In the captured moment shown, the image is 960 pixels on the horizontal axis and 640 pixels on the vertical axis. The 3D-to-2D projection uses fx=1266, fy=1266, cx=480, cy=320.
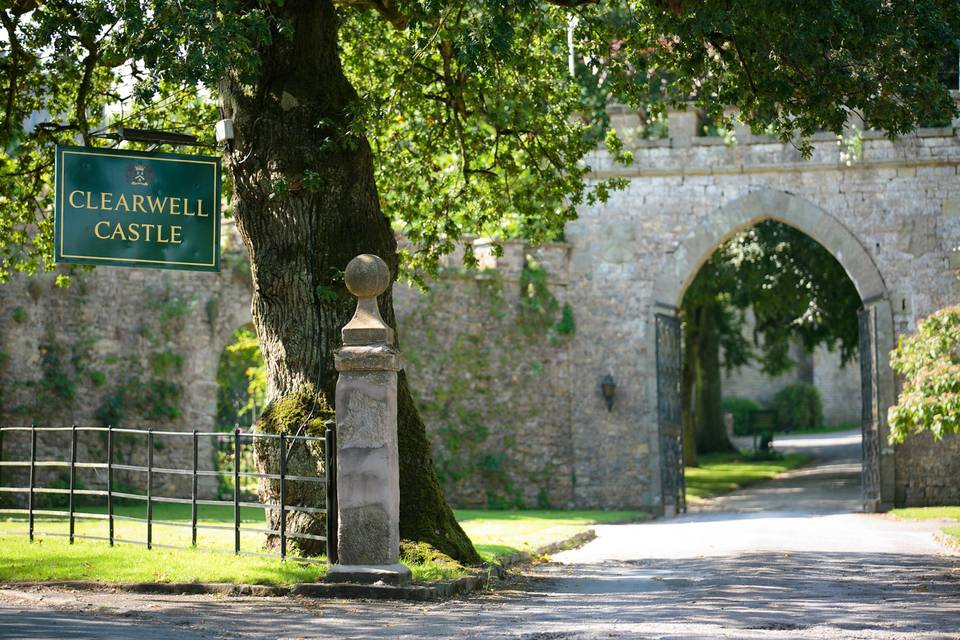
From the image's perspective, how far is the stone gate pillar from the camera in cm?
845

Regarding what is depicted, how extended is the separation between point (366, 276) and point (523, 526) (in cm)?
669

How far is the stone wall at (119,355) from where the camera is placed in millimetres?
16594

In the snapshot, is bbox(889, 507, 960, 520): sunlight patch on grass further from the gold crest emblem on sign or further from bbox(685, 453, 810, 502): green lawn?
the gold crest emblem on sign

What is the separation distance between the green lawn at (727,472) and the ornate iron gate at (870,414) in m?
3.07

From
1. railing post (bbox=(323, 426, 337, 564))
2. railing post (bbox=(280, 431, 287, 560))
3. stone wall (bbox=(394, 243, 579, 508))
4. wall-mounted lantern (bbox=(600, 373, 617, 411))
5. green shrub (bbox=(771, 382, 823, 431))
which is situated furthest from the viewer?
green shrub (bbox=(771, 382, 823, 431))

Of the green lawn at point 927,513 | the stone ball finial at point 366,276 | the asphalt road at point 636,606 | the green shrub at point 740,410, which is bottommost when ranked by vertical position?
the green lawn at point 927,513

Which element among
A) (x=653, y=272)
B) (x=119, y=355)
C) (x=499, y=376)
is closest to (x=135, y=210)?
(x=119, y=355)

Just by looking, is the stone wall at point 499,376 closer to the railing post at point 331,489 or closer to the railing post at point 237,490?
the railing post at point 237,490

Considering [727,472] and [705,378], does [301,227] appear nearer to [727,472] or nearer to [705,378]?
[727,472]

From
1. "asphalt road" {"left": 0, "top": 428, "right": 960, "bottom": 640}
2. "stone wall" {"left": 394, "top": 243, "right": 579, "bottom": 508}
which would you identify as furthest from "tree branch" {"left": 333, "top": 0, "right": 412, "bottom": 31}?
"stone wall" {"left": 394, "top": 243, "right": 579, "bottom": 508}

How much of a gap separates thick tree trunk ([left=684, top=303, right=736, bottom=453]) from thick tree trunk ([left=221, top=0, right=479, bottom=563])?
16.0m

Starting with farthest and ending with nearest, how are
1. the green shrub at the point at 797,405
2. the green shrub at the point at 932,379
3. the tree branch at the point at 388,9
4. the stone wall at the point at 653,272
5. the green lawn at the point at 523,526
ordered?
the green shrub at the point at 797,405 → the stone wall at the point at 653,272 → the green shrub at the point at 932,379 → the green lawn at the point at 523,526 → the tree branch at the point at 388,9

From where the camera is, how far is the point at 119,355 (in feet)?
57.4

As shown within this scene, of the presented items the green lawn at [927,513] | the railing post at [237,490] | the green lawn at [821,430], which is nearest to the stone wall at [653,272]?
the green lawn at [927,513]
